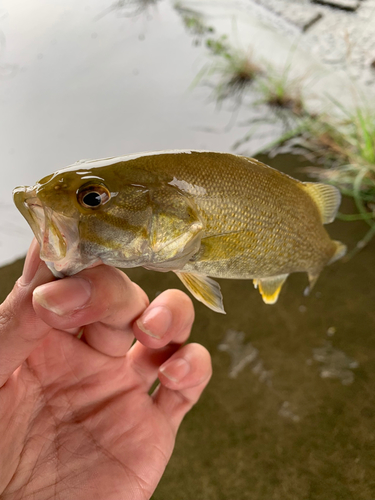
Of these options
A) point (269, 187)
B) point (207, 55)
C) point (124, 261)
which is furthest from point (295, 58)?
point (124, 261)

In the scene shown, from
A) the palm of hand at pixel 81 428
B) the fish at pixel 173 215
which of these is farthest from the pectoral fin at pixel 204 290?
the palm of hand at pixel 81 428

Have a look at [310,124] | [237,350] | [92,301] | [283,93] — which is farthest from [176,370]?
[283,93]

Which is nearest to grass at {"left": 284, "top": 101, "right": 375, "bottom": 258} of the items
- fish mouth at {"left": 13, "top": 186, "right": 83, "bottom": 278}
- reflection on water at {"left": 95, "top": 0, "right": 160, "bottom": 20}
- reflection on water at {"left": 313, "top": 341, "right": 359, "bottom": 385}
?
reflection on water at {"left": 313, "top": 341, "right": 359, "bottom": 385}

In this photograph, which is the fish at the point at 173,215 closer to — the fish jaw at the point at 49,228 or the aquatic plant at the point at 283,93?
the fish jaw at the point at 49,228

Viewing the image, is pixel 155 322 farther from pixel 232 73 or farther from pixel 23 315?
pixel 232 73

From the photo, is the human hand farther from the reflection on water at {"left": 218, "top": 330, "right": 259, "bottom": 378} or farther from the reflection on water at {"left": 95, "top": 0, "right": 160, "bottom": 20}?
the reflection on water at {"left": 95, "top": 0, "right": 160, "bottom": 20}
